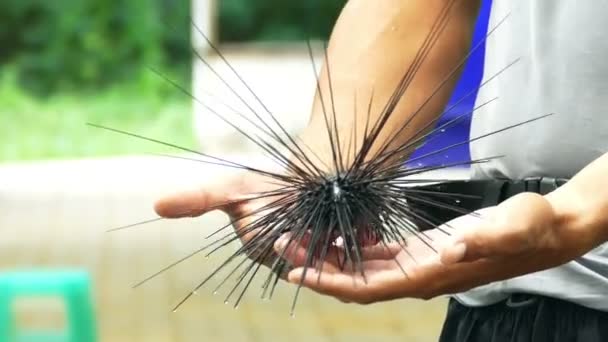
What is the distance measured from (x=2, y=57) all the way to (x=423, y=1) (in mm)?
8098

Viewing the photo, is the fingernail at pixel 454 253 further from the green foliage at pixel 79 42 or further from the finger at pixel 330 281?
the green foliage at pixel 79 42

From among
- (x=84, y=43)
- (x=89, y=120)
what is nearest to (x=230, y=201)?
(x=89, y=120)

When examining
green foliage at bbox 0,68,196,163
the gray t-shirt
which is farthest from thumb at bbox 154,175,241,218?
green foliage at bbox 0,68,196,163

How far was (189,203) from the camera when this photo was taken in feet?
4.12

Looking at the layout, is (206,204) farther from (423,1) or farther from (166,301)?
(166,301)

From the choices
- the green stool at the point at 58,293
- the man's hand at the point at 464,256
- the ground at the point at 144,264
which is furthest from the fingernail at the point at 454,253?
the ground at the point at 144,264

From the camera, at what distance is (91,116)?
28.3ft

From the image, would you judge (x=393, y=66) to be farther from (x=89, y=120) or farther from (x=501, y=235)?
(x=89, y=120)

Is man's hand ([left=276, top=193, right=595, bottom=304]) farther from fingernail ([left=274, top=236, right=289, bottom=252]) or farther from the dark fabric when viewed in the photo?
the dark fabric

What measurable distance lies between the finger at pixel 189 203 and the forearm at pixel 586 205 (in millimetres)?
346

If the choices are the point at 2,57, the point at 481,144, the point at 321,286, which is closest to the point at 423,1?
the point at 481,144

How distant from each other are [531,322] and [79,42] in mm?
8123

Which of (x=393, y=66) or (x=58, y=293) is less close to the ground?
(x=393, y=66)

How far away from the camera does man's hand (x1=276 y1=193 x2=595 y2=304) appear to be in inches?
40.1
